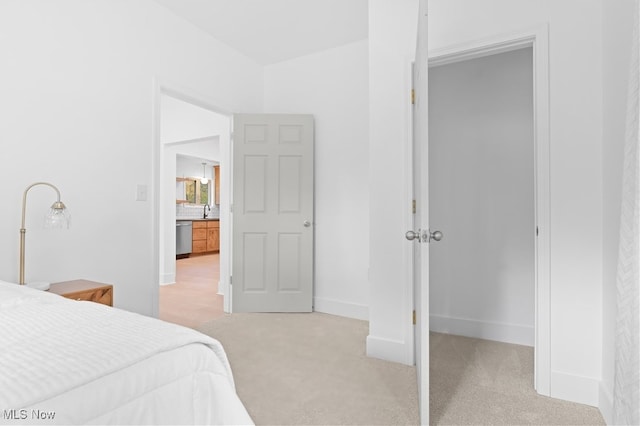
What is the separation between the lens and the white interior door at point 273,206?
3607mm

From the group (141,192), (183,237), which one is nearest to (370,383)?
(141,192)

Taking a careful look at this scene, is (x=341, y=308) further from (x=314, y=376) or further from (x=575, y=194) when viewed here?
(x=575, y=194)

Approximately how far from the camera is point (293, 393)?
1.93 m

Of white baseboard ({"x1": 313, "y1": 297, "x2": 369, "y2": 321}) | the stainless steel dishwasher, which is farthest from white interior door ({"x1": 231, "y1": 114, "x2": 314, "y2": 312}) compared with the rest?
the stainless steel dishwasher

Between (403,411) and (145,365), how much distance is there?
1482mm

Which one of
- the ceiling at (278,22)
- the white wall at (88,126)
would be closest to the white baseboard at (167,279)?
the white wall at (88,126)

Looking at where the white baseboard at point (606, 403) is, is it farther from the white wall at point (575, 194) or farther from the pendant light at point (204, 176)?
the pendant light at point (204, 176)

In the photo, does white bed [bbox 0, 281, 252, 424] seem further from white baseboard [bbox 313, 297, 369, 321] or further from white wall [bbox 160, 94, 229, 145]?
white wall [bbox 160, 94, 229, 145]

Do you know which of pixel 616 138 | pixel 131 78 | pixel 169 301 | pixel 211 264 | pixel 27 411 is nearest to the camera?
pixel 27 411

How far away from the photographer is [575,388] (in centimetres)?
186

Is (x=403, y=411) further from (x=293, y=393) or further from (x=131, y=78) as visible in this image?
(x=131, y=78)

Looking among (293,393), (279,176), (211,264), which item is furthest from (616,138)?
(211,264)

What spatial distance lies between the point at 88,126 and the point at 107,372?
2.28 m

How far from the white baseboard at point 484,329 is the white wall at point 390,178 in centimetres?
81
